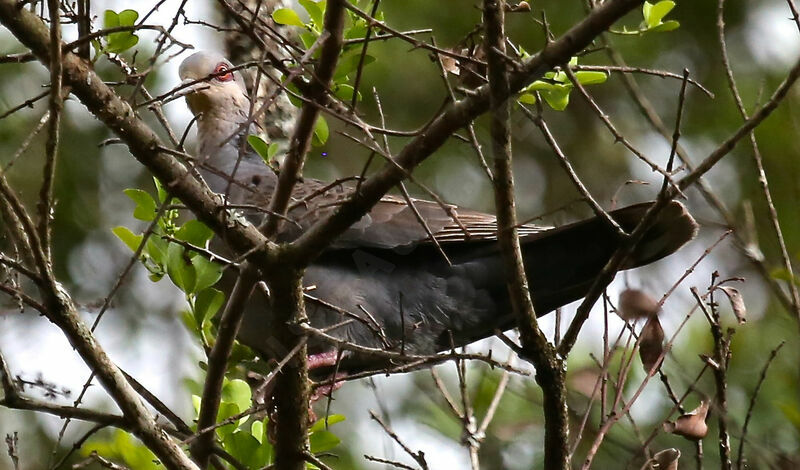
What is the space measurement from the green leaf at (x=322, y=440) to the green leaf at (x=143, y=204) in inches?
37.0

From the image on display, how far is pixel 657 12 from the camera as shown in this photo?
3039 mm

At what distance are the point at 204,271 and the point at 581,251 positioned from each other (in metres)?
1.58

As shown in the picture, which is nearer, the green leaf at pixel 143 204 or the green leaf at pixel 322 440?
the green leaf at pixel 143 204

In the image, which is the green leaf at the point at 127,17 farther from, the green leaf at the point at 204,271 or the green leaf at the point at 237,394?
the green leaf at the point at 237,394

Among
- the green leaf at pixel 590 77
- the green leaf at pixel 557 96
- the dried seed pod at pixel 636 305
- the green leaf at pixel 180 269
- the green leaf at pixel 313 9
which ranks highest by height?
the green leaf at pixel 313 9

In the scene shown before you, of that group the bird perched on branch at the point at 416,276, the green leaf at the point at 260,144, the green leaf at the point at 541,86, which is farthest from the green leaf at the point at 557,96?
the bird perched on branch at the point at 416,276

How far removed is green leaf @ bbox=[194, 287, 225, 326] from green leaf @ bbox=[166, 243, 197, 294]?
121 mm

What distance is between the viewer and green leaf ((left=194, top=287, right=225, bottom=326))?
324cm

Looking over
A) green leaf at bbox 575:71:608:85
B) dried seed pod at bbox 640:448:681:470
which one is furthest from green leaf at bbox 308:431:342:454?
green leaf at bbox 575:71:608:85

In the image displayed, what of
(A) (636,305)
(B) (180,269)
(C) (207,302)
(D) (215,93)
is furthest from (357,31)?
(D) (215,93)

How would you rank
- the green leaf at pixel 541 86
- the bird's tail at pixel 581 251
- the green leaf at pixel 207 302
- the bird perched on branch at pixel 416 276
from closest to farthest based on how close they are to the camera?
the green leaf at pixel 541 86 < the green leaf at pixel 207 302 < the bird's tail at pixel 581 251 < the bird perched on branch at pixel 416 276

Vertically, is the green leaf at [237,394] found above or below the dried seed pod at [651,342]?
above

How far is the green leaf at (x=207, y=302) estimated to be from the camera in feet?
10.6

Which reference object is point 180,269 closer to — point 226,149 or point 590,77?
point 590,77
